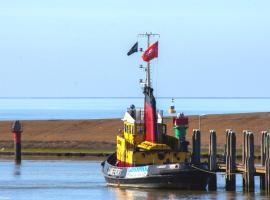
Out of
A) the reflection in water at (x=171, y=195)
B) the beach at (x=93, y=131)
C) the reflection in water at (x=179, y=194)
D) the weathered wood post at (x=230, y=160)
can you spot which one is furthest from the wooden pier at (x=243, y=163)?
the beach at (x=93, y=131)

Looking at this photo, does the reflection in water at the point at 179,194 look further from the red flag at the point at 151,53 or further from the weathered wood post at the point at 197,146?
the red flag at the point at 151,53

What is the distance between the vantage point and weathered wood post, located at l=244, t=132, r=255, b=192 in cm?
5862

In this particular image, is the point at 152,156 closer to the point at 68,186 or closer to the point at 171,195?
the point at 171,195

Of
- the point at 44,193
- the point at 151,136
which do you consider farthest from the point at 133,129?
the point at 44,193

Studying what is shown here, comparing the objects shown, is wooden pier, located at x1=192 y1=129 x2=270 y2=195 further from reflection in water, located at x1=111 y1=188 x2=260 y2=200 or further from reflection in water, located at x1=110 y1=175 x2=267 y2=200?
reflection in water, located at x1=111 y1=188 x2=260 y2=200

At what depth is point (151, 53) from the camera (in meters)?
63.4

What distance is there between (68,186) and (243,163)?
1014 centimetres

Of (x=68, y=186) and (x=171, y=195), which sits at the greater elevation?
(x=68, y=186)

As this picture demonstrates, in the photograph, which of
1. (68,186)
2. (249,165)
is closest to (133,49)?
(68,186)

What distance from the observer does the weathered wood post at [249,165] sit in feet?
192

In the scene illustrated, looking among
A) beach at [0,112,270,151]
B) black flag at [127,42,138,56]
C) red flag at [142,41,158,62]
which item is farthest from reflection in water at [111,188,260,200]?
beach at [0,112,270,151]

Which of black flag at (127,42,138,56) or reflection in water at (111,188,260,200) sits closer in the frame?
reflection in water at (111,188,260,200)

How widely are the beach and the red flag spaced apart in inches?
1143

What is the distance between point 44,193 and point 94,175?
40.1 feet
